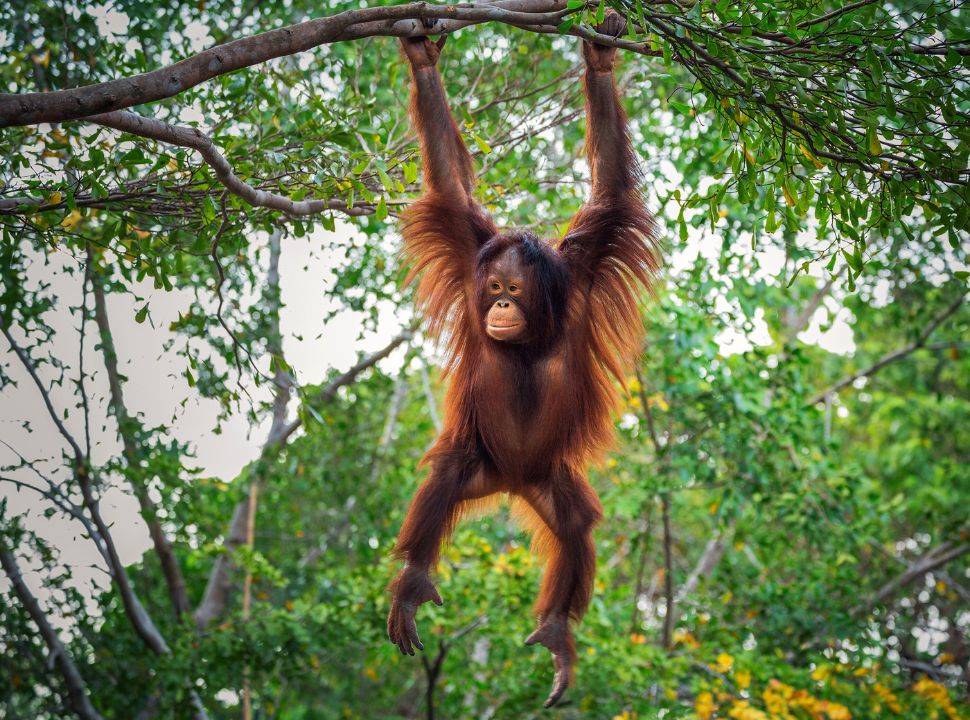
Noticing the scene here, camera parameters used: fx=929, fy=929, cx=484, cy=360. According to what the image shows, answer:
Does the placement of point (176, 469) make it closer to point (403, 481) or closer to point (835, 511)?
point (403, 481)

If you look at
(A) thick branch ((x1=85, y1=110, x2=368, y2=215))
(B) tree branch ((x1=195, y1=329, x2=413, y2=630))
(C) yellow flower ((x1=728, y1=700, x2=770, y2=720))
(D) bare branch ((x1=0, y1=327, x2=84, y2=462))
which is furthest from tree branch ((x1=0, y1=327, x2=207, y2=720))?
(C) yellow flower ((x1=728, y1=700, x2=770, y2=720))

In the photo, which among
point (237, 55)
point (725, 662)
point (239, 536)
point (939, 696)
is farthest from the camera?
point (239, 536)

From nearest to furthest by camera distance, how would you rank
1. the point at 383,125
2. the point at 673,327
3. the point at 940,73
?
the point at 940,73, the point at 383,125, the point at 673,327

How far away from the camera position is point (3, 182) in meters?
3.89

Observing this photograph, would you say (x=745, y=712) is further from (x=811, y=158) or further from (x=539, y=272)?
(x=811, y=158)

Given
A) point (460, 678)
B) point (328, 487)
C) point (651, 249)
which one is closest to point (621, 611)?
point (460, 678)

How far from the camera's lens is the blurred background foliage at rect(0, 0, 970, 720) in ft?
12.0

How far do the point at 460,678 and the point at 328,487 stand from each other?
2639mm

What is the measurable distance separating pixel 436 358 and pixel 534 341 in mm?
922

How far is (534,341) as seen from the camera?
4324 millimetres

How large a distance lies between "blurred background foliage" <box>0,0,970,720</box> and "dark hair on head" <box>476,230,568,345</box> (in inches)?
21.8

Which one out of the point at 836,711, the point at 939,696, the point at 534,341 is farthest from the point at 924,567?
the point at 534,341

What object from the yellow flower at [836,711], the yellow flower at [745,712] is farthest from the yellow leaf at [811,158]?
the yellow flower at [836,711]

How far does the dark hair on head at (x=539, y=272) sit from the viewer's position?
4.12 meters
